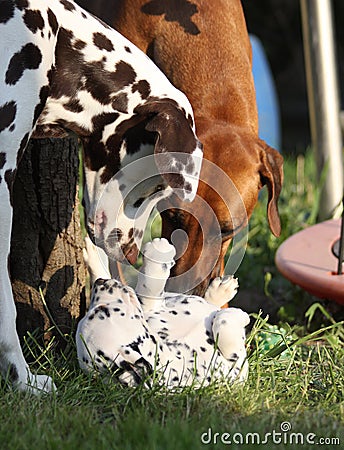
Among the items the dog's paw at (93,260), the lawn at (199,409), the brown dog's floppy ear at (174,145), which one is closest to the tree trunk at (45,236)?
the lawn at (199,409)

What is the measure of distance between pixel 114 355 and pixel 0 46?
3.68 feet

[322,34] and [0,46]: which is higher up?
[0,46]

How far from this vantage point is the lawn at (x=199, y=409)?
2541mm

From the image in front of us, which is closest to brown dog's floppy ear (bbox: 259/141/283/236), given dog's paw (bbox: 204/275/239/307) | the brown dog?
the brown dog

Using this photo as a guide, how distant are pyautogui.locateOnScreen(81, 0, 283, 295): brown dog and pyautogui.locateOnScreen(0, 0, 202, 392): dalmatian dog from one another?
57 cm

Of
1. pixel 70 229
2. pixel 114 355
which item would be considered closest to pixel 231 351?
pixel 114 355

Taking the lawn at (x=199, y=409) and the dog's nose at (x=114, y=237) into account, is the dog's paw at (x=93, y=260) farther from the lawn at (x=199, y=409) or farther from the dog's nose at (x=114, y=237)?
the lawn at (x=199, y=409)

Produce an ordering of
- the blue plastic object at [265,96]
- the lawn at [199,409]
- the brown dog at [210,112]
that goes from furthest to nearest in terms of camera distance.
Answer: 1. the blue plastic object at [265,96]
2. the brown dog at [210,112]
3. the lawn at [199,409]

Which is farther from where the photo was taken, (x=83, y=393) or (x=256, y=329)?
(x=256, y=329)

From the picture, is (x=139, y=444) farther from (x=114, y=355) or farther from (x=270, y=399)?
(x=270, y=399)

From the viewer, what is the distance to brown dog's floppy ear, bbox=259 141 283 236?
12.8 feet

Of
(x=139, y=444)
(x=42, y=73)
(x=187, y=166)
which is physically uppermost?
(x=42, y=73)

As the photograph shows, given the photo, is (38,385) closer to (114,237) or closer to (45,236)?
(114,237)

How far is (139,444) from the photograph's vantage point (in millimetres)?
2482
